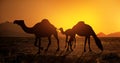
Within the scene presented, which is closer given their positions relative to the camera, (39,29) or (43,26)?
(39,29)

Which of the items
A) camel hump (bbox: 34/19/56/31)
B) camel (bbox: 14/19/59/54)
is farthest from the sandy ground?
camel hump (bbox: 34/19/56/31)

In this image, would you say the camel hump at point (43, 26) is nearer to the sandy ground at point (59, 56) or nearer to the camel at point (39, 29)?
the camel at point (39, 29)

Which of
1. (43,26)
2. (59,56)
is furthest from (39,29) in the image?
(59,56)

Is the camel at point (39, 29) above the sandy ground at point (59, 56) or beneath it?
above

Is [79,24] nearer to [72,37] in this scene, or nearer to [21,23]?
[72,37]

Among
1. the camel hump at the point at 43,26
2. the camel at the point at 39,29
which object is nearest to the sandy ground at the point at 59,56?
the camel at the point at 39,29

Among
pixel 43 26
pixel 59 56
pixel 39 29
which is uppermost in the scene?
pixel 43 26

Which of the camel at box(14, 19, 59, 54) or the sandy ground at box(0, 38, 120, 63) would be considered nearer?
the sandy ground at box(0, 38, 120, 63)

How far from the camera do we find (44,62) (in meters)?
19.9

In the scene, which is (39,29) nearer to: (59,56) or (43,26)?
(43,26)

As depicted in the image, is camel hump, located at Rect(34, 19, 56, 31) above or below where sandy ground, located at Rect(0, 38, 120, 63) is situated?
above

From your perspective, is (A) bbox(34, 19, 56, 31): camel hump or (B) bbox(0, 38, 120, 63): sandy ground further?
(A) bbox(34, 19, 56, 31): camel hump

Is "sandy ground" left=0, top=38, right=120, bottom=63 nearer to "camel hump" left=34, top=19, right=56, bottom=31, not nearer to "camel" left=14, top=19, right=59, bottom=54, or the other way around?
"camel" left=14, top=19, right=59, bottom=54

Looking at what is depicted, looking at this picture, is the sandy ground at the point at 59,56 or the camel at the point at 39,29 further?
the camel at the point at 39,29
